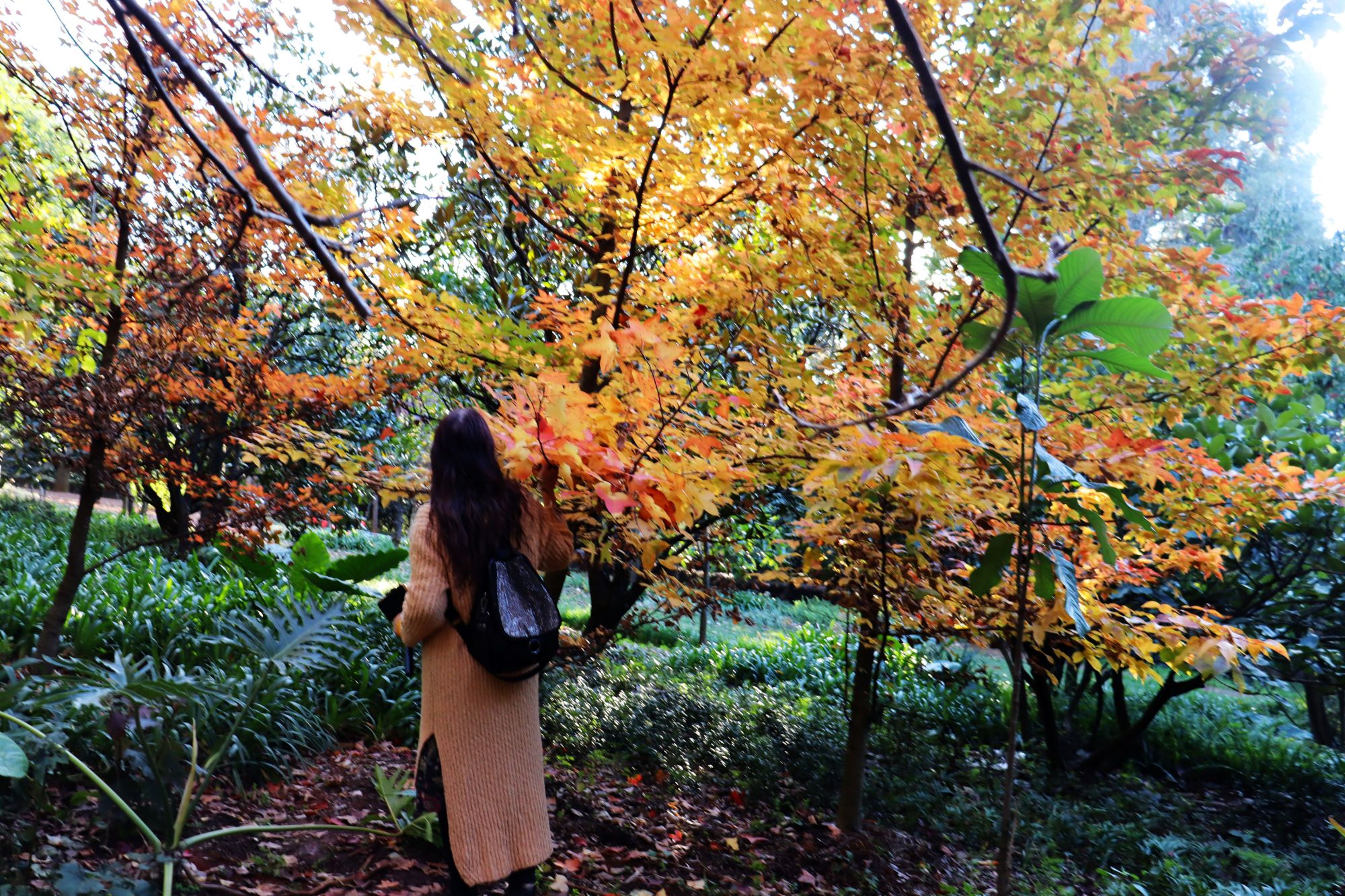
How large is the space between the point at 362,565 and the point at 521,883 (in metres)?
3.96

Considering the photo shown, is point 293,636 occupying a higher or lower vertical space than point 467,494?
lower

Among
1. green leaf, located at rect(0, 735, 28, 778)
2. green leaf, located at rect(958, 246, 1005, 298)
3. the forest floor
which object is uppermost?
green leaf, located at rect(958, 246, 1005, 298)

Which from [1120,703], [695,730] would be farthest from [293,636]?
[1120,703]

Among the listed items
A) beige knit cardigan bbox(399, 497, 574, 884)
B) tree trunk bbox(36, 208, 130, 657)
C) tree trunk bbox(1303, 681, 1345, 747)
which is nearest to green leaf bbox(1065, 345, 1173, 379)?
beige knit cardigan bbox(399, 497, 574, 884)

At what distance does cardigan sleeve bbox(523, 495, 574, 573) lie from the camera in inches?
97.6

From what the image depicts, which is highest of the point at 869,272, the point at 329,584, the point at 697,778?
the point at 869,272

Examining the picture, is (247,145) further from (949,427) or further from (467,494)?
(949,427)

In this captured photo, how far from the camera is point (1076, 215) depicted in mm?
3193

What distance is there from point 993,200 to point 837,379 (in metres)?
0.95

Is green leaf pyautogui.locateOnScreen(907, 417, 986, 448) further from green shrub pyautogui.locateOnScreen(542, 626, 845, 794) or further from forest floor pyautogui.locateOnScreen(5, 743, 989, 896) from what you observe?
green shrub pyautogui.locateOnScreen(542, 626, 845, 794)

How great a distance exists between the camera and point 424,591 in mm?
2246

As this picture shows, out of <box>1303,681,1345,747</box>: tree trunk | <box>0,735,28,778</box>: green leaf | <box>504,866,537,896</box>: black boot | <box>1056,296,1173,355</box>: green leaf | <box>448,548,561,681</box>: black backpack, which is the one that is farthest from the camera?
<box>1303,681,1345,747</box>: tree trunk

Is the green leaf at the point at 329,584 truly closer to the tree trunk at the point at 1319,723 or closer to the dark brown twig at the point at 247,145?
the dark brown twig at the point at 247,145

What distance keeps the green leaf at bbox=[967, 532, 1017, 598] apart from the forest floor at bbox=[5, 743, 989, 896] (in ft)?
5.88
